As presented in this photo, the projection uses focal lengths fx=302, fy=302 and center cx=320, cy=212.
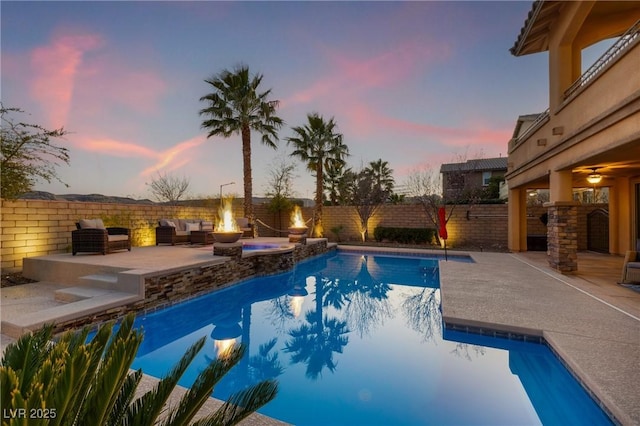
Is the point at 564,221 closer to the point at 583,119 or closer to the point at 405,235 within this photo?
the point at 583,119

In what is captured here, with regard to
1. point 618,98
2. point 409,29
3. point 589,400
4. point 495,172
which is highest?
point 409,29

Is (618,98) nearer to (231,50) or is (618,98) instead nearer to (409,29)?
(409,29)

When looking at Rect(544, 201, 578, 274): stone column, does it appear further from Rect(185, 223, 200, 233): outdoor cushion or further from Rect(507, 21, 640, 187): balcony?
Rect(185, 223, 200, 233): outdoor cushion

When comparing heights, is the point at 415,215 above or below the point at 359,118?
below

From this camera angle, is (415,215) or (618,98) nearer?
(618,98)

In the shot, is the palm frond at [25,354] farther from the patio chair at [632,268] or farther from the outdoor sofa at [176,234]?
the outdoor sofa at [176,234]

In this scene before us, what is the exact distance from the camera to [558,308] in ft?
15.6

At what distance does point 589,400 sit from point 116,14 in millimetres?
11773

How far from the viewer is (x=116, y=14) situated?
8031mm

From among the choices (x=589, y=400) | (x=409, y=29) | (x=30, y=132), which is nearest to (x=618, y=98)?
(x=589, y=400)

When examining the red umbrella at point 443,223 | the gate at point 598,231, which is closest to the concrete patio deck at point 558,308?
the red umbrella at point 443,223

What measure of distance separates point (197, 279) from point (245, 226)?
6726 mm

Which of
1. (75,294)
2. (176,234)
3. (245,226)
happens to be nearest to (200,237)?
(176,234)

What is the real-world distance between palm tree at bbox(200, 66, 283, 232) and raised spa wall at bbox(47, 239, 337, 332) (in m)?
5.89
